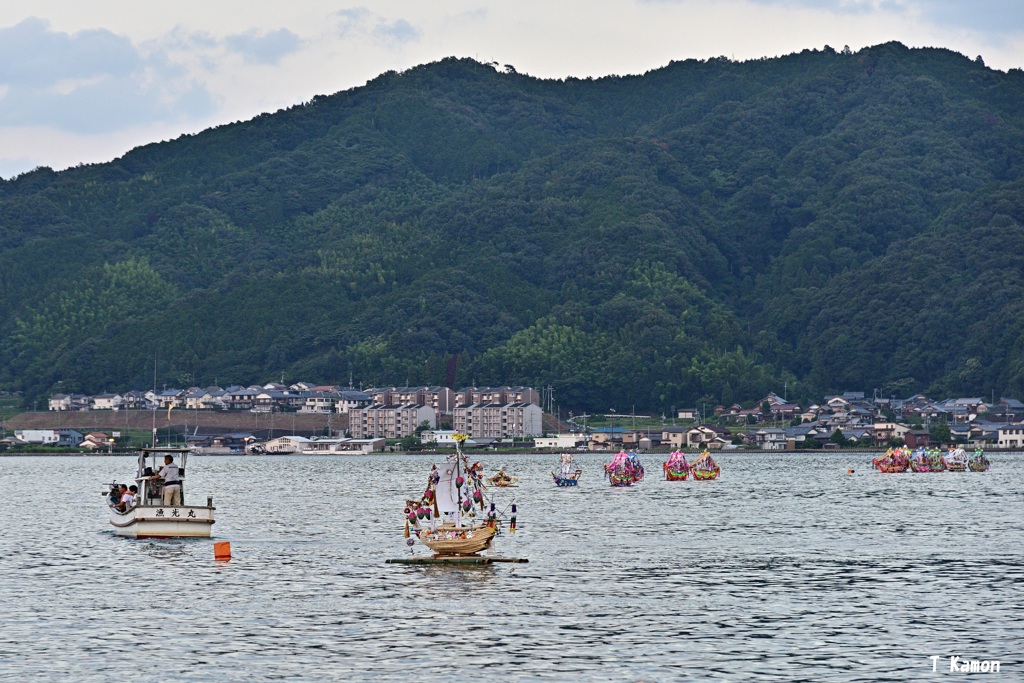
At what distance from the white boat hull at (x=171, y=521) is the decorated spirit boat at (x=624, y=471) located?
63272 mm

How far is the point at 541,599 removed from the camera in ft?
185

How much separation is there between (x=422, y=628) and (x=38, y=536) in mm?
44748

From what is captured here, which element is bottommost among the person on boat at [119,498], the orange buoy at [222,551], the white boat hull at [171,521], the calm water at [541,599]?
the calm water at [541,599]

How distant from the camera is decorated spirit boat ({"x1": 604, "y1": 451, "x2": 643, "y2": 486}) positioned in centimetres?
13925

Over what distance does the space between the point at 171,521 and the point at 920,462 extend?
384 ft

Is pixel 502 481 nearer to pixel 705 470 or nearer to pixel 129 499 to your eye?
pixel 705 470

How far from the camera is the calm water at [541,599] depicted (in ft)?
147

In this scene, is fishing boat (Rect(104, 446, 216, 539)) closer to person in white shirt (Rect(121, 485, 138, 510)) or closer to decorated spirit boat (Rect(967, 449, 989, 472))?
person in white shirt (Rect(121, 485, 138, 510))

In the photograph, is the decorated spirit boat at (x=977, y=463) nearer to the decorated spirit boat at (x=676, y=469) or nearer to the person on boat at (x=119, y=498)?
the decorated spirit boat at (x=676, y=469)

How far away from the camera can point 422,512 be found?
6712 cm

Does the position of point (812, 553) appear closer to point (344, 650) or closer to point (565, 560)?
point (565, 560)

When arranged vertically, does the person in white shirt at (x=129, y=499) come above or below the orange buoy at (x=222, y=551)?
above

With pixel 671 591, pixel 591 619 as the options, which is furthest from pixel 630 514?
pixel 591 619

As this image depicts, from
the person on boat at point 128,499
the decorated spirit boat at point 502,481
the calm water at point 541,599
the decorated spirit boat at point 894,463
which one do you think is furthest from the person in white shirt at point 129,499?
the decorated spirit boat at point 894,463
